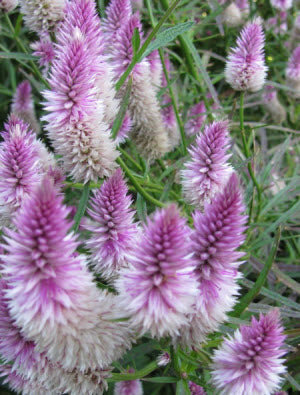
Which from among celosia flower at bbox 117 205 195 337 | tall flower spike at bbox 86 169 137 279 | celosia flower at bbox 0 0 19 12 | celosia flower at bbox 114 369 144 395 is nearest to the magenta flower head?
tall flower spike at bbox 86 169 137 279

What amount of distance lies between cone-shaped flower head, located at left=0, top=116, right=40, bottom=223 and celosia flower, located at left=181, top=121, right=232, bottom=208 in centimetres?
58

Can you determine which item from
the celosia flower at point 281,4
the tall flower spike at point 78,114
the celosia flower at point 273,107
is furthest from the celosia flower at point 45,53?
the celosia flower at point 281,4

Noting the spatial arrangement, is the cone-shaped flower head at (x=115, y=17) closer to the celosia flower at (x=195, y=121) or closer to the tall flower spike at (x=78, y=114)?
the tall flower spike at (x=78, y=114)

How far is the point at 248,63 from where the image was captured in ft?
6.28

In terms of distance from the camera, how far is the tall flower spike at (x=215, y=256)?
101 cm

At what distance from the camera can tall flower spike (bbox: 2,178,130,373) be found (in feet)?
2.87

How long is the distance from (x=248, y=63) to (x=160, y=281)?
4.51ft

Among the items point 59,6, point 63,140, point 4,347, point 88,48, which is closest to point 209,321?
point 4,347

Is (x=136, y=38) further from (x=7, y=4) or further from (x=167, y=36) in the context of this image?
(x=7, y=4)

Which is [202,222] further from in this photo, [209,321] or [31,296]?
[31,296]

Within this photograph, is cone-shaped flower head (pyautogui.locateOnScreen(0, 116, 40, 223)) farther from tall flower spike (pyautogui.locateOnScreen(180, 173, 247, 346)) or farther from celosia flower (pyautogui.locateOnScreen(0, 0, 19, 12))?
celosia flower (pyautogui.locateOnScreen(0, 0, 19, 12))

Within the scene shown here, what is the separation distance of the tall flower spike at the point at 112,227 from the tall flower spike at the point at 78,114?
106 mm

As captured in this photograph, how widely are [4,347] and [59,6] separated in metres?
1.45

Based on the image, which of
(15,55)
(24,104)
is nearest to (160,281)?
(15,55)
